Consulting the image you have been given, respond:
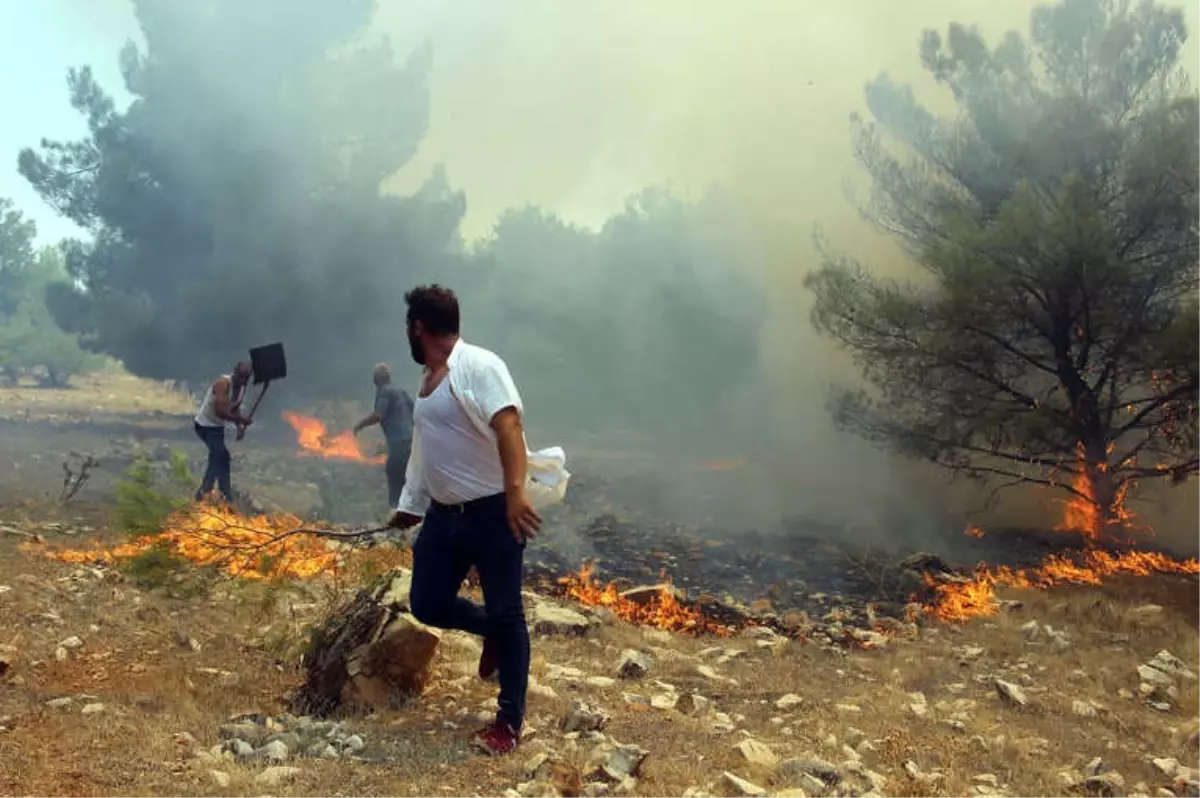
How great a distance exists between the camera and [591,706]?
418cm

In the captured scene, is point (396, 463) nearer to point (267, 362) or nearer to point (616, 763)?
point (267, 362)

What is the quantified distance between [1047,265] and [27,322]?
48.1 m

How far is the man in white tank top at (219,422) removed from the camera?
859 centimetres

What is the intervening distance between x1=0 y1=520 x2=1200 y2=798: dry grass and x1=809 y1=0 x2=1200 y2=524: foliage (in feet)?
10.9

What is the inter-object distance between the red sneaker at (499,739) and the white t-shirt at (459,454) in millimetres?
897

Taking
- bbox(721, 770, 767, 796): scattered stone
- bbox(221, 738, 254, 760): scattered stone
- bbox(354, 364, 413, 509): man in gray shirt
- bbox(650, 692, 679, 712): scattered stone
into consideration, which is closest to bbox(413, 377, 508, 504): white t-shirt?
bbox(221, 738, 254, 760): scattered stone

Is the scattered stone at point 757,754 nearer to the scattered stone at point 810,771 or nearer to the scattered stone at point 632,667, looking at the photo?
the scattered stone at point 810,771

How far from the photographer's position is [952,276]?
9.59 metres

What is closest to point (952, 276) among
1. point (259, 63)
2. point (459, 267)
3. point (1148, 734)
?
point (1148, 734)

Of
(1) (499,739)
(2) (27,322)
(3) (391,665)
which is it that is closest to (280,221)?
(3) (391,665)

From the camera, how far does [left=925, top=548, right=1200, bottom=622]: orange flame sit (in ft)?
25.5

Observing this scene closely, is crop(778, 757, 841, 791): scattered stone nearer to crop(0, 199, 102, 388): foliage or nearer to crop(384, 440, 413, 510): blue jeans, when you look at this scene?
crop(384, 440, 413, 510): blue jeans

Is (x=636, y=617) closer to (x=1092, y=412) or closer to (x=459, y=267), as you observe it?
(x=1092, y=412)

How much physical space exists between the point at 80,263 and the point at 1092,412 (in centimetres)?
2199
